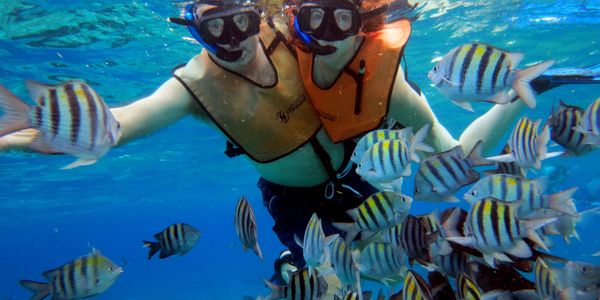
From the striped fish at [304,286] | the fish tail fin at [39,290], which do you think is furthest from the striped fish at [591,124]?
the fish tail fin at [39,290]

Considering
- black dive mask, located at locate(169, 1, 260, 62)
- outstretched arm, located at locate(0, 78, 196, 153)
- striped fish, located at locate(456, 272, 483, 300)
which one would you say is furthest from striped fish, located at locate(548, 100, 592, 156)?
outstretched arm, located at locate(0, 78, 196, 153)

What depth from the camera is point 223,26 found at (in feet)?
13.3

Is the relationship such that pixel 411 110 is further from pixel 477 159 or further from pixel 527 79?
pixel 527 79

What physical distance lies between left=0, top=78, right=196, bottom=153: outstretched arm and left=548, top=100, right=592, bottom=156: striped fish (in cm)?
362

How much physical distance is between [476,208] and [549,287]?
82cm

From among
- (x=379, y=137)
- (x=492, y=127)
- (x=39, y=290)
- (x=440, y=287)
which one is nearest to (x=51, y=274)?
(x=39, y=290)

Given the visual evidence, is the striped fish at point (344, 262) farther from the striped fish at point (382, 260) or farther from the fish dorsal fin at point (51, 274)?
the fish dorsal fin at point (51, 274)

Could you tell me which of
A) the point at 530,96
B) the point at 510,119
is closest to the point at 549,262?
the point at 530,96

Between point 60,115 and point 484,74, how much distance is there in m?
2.57

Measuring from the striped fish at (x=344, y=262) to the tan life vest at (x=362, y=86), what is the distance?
1551 mm

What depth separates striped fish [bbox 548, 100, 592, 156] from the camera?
3656 mm

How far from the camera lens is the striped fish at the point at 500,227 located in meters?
2.67

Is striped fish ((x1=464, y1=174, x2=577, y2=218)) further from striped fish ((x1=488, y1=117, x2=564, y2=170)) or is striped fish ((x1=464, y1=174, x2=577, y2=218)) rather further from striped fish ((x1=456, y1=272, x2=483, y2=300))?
striped fish ((x1=456, y1=272, x2=483, y2=300))

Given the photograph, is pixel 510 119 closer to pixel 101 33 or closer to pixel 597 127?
pixel 597 127
